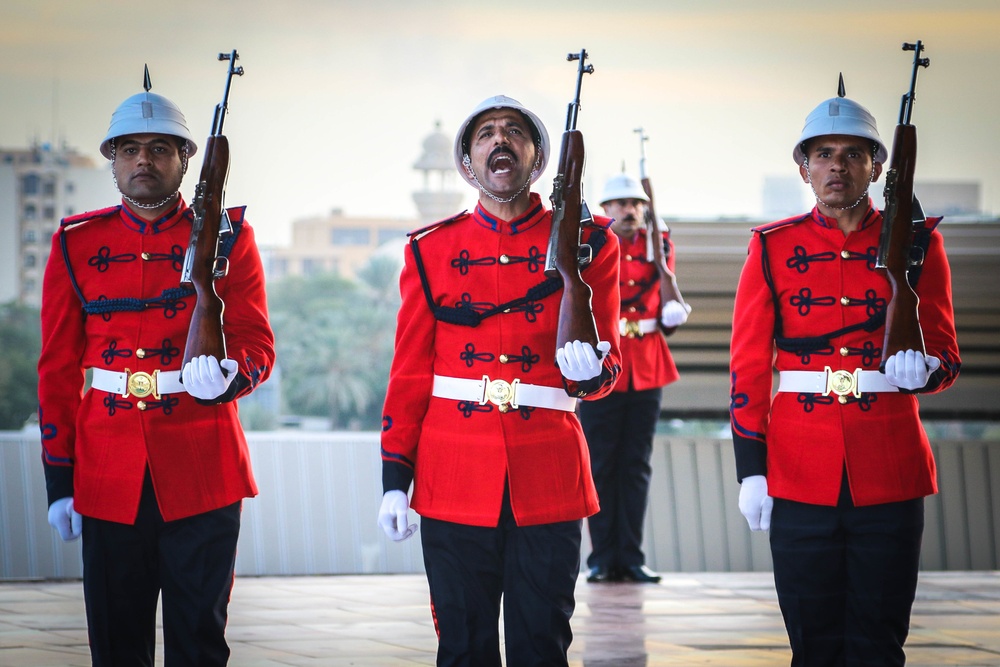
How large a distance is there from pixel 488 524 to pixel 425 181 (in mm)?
6173

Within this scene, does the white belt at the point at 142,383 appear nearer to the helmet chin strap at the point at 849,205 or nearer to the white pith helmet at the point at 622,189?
the helmet chin strap at the point at 849,205

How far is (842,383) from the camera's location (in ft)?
10.2

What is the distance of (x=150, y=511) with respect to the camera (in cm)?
310

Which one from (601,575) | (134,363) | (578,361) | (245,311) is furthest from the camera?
(601,575)

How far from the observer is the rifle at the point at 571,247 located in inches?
113

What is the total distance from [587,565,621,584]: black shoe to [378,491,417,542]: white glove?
10.6ft

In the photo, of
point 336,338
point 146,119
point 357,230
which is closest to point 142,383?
point 146,119

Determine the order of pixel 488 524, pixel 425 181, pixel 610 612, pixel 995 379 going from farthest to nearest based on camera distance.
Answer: pixel 425 181 < pixel 995 379 < pixel 610 612 < pixel 488 524

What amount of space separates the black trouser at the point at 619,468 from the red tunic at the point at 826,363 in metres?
2.82

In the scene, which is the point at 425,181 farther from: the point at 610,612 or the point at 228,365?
the point at 228,365

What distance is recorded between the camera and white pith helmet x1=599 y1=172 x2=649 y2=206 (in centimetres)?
618

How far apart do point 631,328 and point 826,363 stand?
297cm

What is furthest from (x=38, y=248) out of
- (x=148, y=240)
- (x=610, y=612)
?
(x=148, y=240)

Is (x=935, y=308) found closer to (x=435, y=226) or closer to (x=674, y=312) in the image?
(x=435, y=226)
